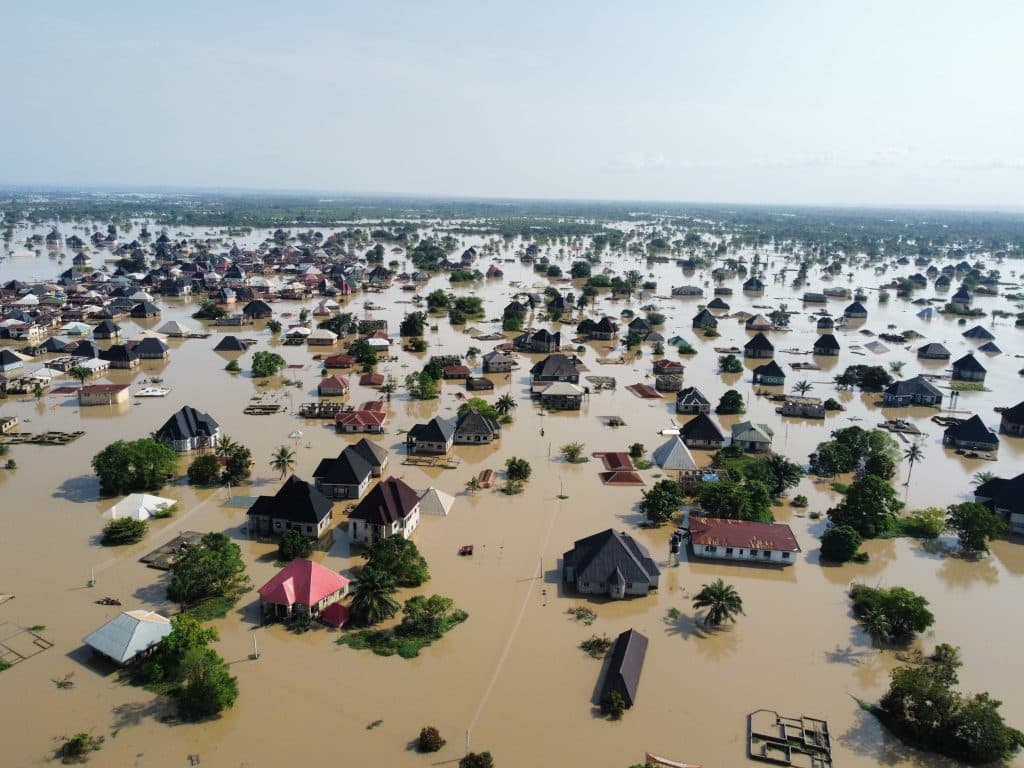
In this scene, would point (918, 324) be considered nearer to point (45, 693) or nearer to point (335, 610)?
point (335, 610)

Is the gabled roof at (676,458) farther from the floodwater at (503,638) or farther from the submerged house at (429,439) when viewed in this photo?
the submerged house at (429,439)

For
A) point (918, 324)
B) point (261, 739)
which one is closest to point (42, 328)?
point (261, 739)

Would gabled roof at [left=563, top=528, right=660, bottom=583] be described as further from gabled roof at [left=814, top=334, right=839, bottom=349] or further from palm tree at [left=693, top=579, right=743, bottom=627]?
gabled roof at [left=814, top=334, right=839, bottom=349]

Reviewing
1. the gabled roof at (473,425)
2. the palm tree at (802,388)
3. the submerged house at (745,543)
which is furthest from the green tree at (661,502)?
the palm tree at (802,388)

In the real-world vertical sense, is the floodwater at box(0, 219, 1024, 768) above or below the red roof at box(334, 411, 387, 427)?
below

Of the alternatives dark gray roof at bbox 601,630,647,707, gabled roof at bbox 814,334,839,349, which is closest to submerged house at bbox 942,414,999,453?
gabled roof at bbox 814,334,839,349

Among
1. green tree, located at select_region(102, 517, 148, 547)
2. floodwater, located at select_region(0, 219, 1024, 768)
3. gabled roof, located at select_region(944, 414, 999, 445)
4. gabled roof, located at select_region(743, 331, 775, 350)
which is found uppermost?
gabled roof, located at select_region(743, 331, 775, 350)
